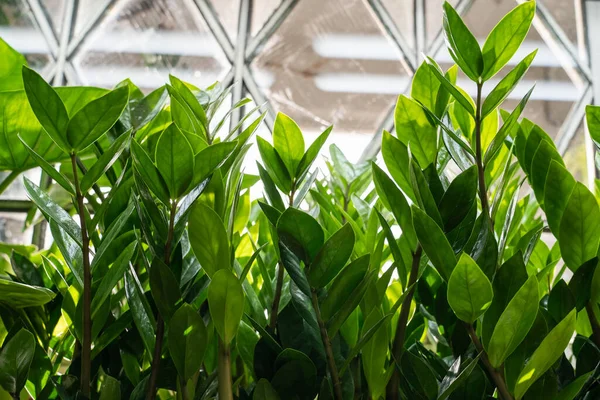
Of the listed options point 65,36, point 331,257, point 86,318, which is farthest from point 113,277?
point 65,36

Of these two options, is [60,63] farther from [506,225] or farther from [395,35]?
[506,225]

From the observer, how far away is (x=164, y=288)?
0.31m

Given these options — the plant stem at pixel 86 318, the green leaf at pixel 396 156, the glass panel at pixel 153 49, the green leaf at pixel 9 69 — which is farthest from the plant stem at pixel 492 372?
the glass panel at pixel 153 49

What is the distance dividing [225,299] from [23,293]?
0.13 m

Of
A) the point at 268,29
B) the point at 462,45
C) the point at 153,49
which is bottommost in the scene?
the point at 462,45

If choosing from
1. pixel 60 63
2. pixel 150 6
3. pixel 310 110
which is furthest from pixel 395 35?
pixel 60 63

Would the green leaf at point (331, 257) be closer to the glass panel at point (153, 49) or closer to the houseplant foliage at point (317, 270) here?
the houseplant foliage at point (317, 270)

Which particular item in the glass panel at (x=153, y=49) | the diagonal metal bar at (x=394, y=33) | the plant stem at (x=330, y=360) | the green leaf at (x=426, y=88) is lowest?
the plant stem at (x=330, y=360)

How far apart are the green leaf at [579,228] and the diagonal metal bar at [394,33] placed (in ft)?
4.40

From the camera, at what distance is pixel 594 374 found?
0.32 metres

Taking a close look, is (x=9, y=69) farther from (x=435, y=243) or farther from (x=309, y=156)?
(x=435, y=243)

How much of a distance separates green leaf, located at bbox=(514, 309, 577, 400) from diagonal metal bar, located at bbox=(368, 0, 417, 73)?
141 centimetres

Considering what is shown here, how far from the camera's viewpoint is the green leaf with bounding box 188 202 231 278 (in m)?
0.29

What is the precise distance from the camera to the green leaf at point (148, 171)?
12.1 inches
